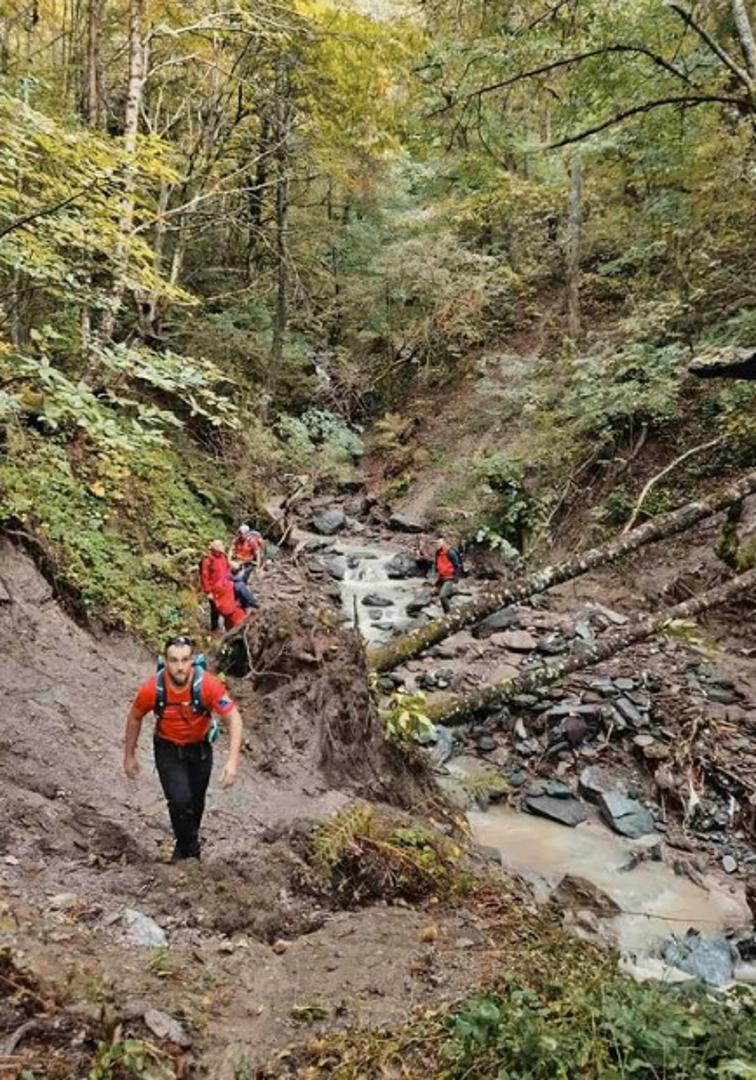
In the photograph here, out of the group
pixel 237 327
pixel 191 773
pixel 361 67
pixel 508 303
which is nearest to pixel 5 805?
pixel 191 773

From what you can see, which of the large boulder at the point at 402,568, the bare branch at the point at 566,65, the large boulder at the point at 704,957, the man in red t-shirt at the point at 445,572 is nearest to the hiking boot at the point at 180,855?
the large boulder at the point at 704,957

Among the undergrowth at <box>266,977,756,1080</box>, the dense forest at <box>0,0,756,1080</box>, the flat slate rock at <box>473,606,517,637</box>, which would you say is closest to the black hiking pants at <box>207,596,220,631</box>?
the dense forest at <box>0,0,756,1080</box>

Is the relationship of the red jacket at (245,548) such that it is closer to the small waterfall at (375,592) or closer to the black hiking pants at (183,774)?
the small waterfall at (375,592)

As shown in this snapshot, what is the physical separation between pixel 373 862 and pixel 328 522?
1608cm

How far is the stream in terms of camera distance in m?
7.01

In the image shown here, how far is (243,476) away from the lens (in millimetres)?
17000

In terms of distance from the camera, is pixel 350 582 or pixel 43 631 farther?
pixel 350 582

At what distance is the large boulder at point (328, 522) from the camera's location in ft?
70.5

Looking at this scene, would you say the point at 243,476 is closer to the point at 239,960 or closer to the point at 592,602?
the point at 592,602

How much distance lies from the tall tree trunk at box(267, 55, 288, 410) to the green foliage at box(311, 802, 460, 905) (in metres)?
14.5

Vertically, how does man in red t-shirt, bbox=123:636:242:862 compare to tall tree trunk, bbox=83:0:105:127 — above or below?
below

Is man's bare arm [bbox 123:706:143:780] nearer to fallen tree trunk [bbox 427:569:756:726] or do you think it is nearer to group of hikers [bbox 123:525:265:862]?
group of hikers [bbox 123:525:265:862]

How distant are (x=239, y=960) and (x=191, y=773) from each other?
134 centimetres

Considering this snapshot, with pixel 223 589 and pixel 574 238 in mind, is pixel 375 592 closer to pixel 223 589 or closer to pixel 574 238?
pixel 223 589
